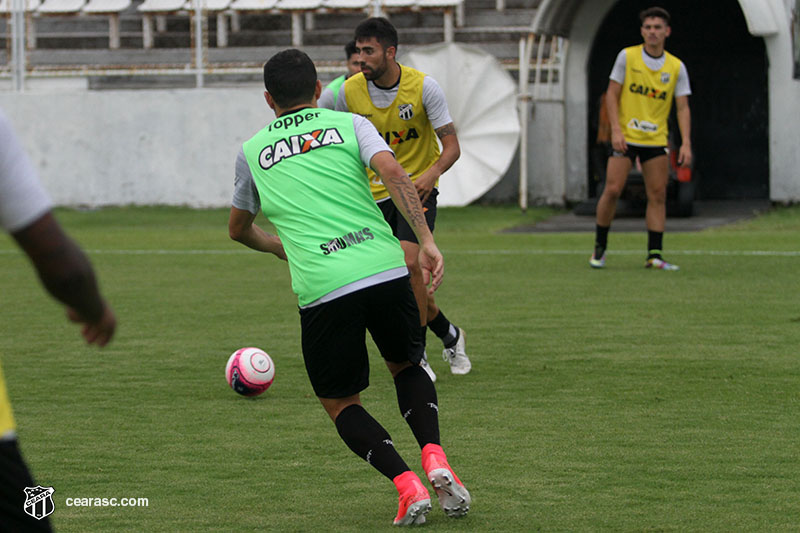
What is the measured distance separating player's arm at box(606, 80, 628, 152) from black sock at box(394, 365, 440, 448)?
7.07 metres

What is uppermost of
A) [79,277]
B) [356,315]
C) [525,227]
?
[79,277]

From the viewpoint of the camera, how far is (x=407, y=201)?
Result: 445 cm

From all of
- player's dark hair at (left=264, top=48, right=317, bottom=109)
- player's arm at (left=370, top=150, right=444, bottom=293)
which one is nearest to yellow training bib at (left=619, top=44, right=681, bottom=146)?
player's arm at (left=370, top=150, right=444, bottom=293)

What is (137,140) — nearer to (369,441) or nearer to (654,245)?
(654,245)

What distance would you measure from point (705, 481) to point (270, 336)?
438cm

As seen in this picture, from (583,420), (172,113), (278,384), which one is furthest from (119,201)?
(583,420)

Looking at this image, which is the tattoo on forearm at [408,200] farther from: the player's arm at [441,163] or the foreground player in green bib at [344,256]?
the player's arm at [441,163]

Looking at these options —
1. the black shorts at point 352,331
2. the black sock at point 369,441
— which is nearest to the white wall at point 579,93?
the black shorts at point 352,331

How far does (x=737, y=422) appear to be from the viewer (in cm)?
562

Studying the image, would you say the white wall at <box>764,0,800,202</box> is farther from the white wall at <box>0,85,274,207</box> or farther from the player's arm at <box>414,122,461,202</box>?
the player's arm at <box>414,122,461,202</box>

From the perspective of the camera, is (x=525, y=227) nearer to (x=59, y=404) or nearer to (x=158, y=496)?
(x=59, y=404)

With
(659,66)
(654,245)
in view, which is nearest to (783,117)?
(654,245)

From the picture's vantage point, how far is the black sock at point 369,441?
4.24 meters

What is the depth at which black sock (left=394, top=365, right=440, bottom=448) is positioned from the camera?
4.39 meters
